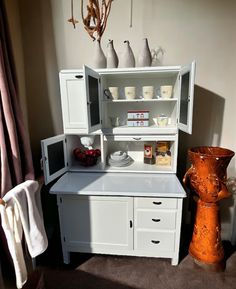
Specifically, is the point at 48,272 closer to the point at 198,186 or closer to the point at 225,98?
the point at 198,186

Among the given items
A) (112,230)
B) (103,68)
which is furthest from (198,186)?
(103,68)

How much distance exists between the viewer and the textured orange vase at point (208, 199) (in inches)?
59.9

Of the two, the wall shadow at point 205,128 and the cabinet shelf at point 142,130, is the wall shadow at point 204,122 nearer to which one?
the wall shadow at point 205,128

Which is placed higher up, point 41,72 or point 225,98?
point 41,72

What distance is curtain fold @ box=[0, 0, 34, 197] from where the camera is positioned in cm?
128

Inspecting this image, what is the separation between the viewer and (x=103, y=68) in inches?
69.5

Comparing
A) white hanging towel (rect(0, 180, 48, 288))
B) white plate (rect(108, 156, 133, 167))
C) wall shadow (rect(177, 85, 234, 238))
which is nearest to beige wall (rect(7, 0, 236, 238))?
wall shadow (rect(177, 85, 234, 238))

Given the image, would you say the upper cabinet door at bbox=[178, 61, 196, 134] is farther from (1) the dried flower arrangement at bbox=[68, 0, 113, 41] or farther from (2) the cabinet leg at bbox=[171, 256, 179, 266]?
(2) the cabinet leg at bbox=[171, 256, 179, 266]

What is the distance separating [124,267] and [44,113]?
1.63 metres

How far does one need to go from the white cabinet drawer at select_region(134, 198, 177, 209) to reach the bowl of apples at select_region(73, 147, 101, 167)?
626mm

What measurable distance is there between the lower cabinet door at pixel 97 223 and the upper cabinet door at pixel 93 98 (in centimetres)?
59

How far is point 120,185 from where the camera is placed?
1.62 m

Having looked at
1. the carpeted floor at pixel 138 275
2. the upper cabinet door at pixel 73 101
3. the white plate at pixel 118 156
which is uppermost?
the upper cabinet door at pixel 73 101

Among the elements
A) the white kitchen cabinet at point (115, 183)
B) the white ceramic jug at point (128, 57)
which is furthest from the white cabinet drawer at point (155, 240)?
→ the white ceramic jug at point (128, 57)
